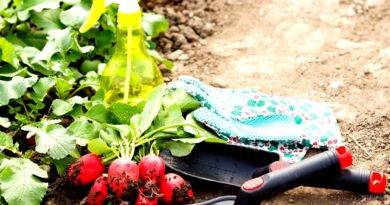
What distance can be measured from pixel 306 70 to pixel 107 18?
A: 0.75 m

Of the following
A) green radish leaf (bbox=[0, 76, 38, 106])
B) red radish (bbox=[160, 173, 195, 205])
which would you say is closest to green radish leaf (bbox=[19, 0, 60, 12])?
green radish leaf (bbox=[0, 76, 38, 106])

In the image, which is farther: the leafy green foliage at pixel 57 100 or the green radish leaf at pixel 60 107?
the green radish leaf at pixel 60 107

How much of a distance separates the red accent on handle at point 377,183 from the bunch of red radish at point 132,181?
0.50 meters

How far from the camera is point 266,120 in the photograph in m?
2.46

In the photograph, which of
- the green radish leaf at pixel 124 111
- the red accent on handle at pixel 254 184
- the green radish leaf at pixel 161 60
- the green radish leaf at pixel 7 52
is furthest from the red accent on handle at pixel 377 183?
the green radish leaf at pixel 7 52

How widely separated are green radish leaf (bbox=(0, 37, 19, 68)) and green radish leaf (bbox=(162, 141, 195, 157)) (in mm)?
602

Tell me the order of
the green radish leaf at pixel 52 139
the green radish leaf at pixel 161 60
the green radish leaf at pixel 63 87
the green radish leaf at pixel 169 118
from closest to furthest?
1. the green radish leaf at pixel 52 139
2. the green radish leaf at pixel 169 118
3. the green radish leaf at pixel 63 87
4. the green radish leaf at pixel 161 60

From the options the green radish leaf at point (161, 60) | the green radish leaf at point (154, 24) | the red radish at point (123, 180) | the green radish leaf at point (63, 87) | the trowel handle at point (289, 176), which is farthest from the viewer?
the green radish leaf at point (154, 24)

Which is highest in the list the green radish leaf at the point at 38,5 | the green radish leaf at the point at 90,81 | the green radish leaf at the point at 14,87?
the green radish leaf at the point at 38,5

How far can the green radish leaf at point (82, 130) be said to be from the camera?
2.28m

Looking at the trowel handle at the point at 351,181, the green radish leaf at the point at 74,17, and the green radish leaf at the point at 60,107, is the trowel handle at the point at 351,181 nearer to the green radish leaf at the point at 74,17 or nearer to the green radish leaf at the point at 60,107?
the green radish leaf at the point at 60,107

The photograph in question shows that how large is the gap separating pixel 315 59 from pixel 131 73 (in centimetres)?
75

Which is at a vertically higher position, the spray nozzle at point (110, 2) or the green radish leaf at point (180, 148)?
the spray nozzle at point (110, 2)

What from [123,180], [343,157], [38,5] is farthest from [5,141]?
[343,157]
